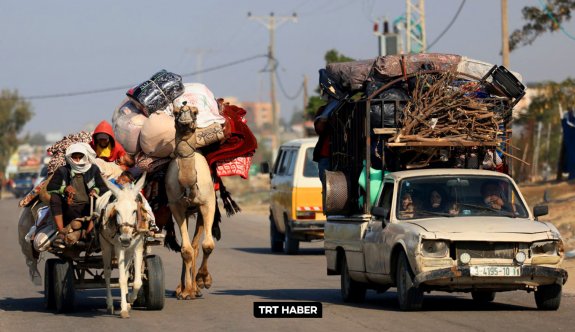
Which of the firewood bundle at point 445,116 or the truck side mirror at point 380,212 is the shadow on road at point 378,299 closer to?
the truck side mirror at point 380,212

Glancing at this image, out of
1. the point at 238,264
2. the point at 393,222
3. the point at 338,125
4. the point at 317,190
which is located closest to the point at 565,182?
the point at 317,190

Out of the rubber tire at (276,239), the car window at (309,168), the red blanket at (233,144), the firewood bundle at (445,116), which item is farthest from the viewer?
the rubber tire at (276,239)

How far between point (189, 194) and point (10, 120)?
5042 inches

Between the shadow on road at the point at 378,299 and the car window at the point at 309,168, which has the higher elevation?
the car window at the point at 309,168

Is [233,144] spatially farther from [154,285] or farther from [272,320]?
[272,320]

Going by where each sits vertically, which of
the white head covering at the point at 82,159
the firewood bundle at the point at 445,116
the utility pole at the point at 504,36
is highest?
the utility pole at the point at 504,36

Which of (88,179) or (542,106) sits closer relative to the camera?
(88,179)

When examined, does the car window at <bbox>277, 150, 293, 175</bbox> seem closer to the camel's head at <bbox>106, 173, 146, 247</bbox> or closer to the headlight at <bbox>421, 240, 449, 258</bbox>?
the camel's head at <bbox>106, 173, 146, 247</bbox>

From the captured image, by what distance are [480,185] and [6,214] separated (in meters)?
39.6

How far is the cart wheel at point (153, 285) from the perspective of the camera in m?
14.1

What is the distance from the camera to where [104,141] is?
15328 mm

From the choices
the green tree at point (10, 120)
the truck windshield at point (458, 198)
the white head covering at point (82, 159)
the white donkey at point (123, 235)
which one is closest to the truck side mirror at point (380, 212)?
the truck windshield at point (458, 198)

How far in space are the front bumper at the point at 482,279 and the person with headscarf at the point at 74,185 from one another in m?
3.88

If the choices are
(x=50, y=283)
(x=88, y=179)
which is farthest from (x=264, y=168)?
(x=88, y=179)
